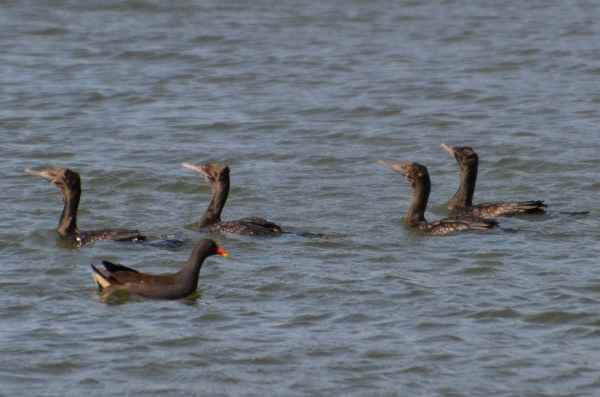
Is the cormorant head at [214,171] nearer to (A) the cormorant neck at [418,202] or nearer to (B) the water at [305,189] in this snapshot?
(B) the water at [305,189]

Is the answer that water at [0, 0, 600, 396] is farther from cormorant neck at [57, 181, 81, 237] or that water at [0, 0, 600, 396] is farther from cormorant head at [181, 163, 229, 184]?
cormorant head at [181, 163, 229, 184]

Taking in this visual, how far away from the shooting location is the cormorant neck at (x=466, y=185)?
1358 cm

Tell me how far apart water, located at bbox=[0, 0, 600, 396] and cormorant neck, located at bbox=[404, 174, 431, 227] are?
19 centimetres

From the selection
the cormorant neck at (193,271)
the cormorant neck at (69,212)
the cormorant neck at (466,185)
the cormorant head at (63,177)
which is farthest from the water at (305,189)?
the cormorant neck at (466,185)

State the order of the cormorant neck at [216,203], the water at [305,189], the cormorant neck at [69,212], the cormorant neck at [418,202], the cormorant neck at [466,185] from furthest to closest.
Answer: the cormorant neck at [466,185]
the cormorant neck at [418,202]
the cormorant neck at [216,203]
the cormorant neck at [69,212]
the water at [305,189]

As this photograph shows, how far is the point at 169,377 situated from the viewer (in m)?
8.13

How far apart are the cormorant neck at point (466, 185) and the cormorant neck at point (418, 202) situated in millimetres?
750

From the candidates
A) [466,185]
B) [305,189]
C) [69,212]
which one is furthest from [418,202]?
[69,212]

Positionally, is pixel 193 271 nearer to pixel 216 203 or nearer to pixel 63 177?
pixel 216 203

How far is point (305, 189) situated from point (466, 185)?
6.22 ft

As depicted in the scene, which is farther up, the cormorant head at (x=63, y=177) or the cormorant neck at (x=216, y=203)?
the cormorant head at (x=63, y=177)

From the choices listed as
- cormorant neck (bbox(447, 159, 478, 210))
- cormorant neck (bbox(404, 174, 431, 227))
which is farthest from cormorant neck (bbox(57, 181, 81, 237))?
cormorant neck (bbox(447, 159, 478, 210))

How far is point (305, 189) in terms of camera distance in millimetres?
14172

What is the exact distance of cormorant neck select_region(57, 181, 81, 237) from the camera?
1205cm
